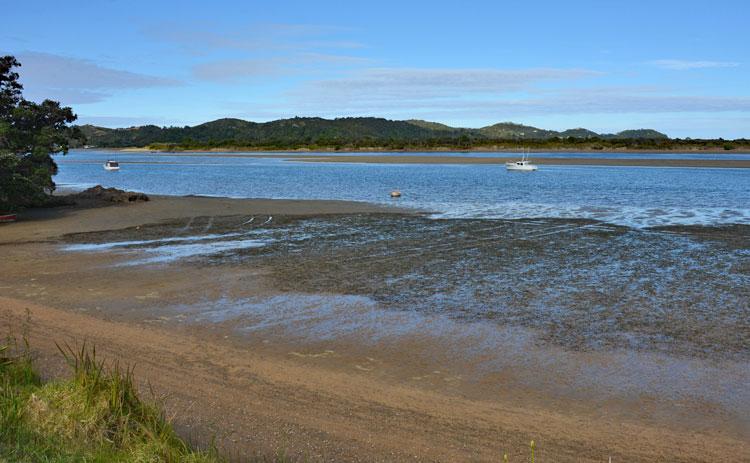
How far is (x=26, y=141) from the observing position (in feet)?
94.4

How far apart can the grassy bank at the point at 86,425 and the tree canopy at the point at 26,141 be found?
21.6 m

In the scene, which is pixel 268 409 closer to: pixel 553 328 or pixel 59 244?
pixel 553 328

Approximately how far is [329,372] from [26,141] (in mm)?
24388

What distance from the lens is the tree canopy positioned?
1046 inches

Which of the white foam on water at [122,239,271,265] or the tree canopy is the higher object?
the tree canopy

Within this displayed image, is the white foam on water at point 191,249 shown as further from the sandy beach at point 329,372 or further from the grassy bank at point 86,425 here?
the grassy bank at point 86,425

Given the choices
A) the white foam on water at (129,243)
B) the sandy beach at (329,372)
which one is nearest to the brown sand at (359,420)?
the sandy beach at (329,372)

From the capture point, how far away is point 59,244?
21062 millimetres

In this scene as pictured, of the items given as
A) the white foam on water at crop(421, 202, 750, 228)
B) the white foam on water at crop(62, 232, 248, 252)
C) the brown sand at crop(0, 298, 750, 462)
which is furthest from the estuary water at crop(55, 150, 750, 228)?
the brown sand at crop(0, 298, 750, 462)

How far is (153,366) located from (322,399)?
262cm

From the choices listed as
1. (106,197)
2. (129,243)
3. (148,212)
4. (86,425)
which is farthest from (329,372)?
(106,197)

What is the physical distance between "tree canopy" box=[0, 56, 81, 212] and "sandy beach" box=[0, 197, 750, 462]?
10.3m

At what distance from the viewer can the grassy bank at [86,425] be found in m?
5.80

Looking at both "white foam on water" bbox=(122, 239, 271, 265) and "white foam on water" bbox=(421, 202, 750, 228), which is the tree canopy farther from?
"white foam on water" bbox=(421, 202, 750, 228)
